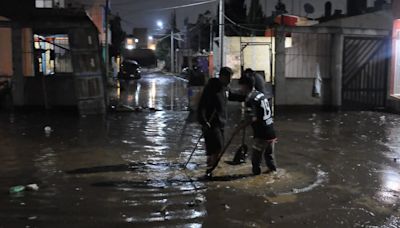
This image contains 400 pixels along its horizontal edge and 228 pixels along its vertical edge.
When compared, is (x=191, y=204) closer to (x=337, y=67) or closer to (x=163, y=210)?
(x=163, y=210)

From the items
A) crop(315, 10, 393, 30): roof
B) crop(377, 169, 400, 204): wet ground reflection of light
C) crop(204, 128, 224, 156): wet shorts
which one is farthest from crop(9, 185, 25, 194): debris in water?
crop(315, 10, 393, 30): roof

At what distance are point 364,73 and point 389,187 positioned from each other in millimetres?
13358

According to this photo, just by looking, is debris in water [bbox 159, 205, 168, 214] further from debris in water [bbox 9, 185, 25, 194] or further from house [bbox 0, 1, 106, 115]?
house [bbox 0, 1, 106, 115]

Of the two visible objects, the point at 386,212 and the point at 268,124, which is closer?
the point at 386,212

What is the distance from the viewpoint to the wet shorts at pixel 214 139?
8.12 m

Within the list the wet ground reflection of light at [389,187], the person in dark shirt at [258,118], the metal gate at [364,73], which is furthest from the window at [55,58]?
the wet ground reflection of light at [389,187]

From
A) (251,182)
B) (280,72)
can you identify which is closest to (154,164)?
(251,182)

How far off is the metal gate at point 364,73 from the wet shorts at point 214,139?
12749 mm

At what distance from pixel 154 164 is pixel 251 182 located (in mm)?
2124

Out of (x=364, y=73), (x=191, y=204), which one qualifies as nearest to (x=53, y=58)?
(x=364, y=73)

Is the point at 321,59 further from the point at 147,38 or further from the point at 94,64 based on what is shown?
the point at 147,38

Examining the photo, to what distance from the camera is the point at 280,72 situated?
1892cm

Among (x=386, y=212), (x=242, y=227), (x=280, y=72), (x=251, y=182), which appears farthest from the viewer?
(x=280, y=72)

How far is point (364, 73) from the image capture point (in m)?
20.2
